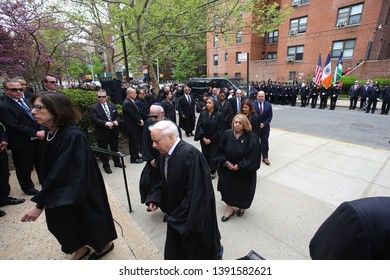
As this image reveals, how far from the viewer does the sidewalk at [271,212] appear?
281 cm

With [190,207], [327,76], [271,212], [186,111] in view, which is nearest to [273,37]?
[327,76]

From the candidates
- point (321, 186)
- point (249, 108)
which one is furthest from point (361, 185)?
point (249, 108)

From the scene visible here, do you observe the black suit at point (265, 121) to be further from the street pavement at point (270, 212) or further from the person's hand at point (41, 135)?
the person's hand at point (41, 135)

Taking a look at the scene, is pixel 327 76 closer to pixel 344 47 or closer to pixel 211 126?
pixel 344 47

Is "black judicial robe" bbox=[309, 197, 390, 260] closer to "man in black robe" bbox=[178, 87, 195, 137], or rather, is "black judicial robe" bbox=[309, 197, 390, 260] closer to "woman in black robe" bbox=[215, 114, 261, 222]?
"woman in black robe" bbox=[215, 114, 261, 222]

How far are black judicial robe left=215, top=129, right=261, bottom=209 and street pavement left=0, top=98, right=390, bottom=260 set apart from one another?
1.33ft

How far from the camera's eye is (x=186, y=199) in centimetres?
198

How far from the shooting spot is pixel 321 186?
14.6 feet

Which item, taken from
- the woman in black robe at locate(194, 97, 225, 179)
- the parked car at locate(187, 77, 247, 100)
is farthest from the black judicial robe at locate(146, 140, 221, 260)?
the parked car at locate(187, 77, 247, 100)

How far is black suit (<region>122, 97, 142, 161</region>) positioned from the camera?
18.3 ft

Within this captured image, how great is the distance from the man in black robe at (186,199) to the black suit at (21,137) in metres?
3.00

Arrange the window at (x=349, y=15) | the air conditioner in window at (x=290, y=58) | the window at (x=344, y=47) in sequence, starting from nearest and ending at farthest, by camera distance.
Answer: the window at (x=349, y=15)
the window at (x=344, y=47)
the air conditioner in window at (x=290, y=58)

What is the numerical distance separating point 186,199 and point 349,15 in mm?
27036

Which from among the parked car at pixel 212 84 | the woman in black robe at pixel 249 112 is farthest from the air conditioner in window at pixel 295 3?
the woman in black robe at pixel 249 112
